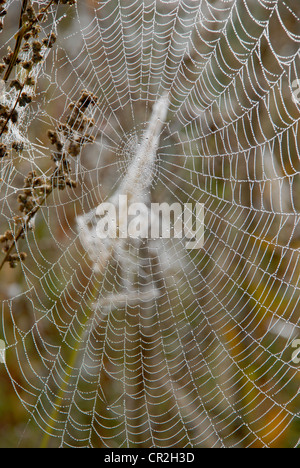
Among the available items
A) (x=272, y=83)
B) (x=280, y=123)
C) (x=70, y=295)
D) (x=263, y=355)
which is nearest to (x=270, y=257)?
(x=263, y=355)

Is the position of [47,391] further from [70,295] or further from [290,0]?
[290,0]

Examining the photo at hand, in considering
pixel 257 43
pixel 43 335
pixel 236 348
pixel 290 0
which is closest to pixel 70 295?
pixel 43 335

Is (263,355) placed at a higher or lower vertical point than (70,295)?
lower

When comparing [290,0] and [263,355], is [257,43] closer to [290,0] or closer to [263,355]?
[290,0]

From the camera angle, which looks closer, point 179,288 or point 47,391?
point 47,391
